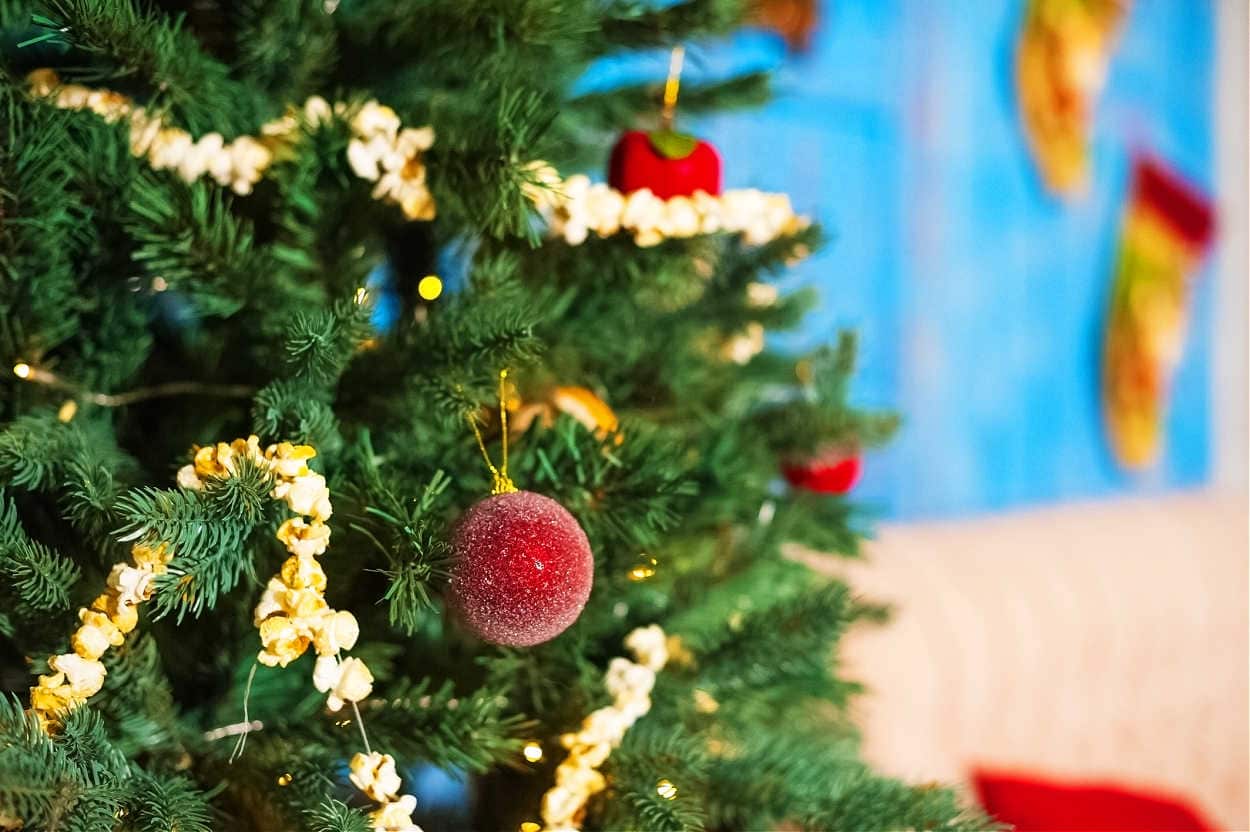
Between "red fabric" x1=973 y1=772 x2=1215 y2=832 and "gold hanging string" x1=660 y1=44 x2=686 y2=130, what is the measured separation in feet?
2.04

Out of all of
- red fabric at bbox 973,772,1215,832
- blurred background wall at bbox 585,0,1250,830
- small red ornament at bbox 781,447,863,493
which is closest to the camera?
small red ornament at bbox 781,447,863,493

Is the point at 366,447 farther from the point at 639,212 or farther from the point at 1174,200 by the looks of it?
the point at 1174,200

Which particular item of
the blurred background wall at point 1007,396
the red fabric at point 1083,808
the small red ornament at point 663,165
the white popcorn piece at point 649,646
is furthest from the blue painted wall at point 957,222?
the white popcorn piece at point 649,646

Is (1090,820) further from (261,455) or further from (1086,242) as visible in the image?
(1086,242)

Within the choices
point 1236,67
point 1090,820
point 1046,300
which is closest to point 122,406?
point 1090,820

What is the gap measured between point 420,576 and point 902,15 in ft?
4.20

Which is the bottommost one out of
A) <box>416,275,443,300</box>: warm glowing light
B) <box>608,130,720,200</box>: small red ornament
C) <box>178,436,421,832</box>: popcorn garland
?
<box>178,436,421,832</box>: popcorn garland

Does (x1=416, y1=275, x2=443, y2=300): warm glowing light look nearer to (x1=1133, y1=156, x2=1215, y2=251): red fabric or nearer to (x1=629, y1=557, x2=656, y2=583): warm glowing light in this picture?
(x1=629, y1=557, x2=656, y2=583): warm glowing light

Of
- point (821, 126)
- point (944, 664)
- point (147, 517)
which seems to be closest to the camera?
point (147, 517)

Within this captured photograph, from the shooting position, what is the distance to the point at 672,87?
52 centimetres

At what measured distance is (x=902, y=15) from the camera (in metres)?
1.39

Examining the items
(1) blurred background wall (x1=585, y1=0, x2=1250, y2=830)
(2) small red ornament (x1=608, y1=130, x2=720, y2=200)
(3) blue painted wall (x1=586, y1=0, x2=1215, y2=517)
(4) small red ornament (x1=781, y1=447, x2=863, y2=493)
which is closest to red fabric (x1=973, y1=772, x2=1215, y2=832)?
(1) blurred background wall (x1=585, y1=0, x2=1250, y2=830)

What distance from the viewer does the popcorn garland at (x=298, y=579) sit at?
1.12 feet

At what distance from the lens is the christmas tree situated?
35 cm
